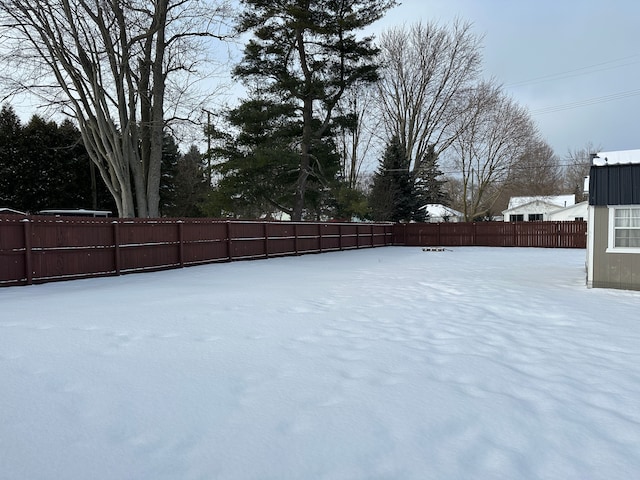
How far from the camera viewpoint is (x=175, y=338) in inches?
174

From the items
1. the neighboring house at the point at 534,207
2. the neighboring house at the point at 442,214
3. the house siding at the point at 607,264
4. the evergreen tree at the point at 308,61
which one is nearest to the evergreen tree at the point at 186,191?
the evergreen tree at the point at 308,61

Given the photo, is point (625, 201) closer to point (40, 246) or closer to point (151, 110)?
point (40, 246)

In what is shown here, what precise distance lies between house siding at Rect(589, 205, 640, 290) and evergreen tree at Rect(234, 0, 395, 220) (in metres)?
13.3

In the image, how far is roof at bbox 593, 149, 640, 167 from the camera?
27.2 feet

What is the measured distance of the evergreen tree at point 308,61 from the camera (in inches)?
779

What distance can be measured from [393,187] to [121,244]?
2214 centimetres

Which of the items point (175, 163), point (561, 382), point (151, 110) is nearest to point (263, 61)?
point (151, 110)

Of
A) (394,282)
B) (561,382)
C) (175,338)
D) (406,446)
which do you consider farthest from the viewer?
(394,282)

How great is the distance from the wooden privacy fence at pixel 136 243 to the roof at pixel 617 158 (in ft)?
33.6

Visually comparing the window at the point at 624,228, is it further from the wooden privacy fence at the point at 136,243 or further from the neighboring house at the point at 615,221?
the wooden privacy fence at the point at 136,243

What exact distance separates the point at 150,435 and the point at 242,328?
244cm

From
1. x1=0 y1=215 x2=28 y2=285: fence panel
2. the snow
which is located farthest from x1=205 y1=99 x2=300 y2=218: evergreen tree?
the snow

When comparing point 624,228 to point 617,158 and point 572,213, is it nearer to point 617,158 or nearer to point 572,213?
point 617,158

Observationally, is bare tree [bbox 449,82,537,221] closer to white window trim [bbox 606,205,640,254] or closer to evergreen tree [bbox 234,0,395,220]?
evergreen tree [bbox 234,0,395,220]
